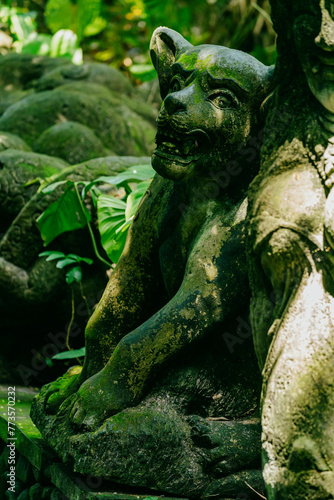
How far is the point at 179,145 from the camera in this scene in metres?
1.80

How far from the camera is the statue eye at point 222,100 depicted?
1796 mm

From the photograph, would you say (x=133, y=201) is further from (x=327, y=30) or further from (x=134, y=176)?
(x=327, y=30)

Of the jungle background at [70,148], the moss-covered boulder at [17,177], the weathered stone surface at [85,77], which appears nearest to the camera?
the jungle background at [70,148]

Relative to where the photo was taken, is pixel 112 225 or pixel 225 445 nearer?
pixel 225 445

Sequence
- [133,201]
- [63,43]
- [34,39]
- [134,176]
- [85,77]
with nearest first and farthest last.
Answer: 1. [133,201]
2. [134,176]
3. [85,77]
4. [63,43]
5. [34,39]

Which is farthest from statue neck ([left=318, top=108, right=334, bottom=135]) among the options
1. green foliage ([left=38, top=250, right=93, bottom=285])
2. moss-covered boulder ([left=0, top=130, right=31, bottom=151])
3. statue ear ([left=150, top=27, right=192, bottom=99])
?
moss-covered boulder ([left=0, top=130, right=31, bottom=151])

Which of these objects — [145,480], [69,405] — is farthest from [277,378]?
Result: [69,405]

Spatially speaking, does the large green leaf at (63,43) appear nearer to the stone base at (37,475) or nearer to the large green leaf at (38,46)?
the large green leaf at (38,46)

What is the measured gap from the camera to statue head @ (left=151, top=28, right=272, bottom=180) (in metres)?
1.76

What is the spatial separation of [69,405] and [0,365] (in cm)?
213

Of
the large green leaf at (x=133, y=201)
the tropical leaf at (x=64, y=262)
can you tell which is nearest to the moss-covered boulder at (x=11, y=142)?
the tropical leaf at (x=64, y=262)

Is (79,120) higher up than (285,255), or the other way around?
(285,255)

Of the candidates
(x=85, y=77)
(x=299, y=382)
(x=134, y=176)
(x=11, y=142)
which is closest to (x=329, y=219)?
(x=299, y=382)

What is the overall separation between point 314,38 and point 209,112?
0.53 meters
